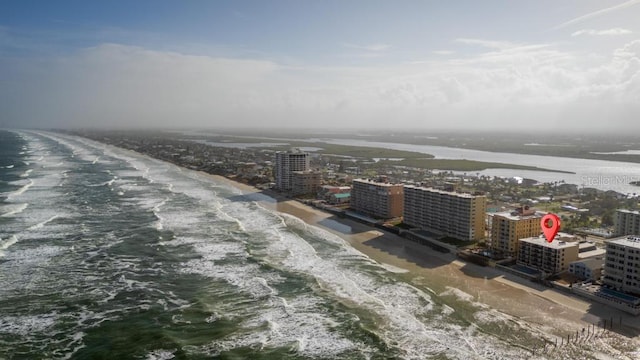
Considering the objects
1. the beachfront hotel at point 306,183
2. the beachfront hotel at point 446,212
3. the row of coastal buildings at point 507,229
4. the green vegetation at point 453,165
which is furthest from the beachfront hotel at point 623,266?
the green vegetation at point 453,165

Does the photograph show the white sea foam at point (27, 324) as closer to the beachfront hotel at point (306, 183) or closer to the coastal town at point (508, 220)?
the coastal town at point (508, 220)

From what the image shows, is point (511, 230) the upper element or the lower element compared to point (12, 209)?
upper

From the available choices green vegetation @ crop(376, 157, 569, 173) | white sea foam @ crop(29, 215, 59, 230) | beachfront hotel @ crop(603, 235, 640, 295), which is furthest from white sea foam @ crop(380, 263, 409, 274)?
green vegetation @ crop(376, 157, 569, 173)

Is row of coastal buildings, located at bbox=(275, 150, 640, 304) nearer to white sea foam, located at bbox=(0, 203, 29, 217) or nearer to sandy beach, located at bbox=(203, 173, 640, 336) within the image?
sandy beach, located at bbox=(203, 173, 640, 336)

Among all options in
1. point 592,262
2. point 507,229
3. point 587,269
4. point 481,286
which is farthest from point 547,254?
point 481,286

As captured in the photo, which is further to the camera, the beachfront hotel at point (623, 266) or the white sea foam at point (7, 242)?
the white sea foam at point (7, 242)

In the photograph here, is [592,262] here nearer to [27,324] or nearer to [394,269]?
[394,269]
